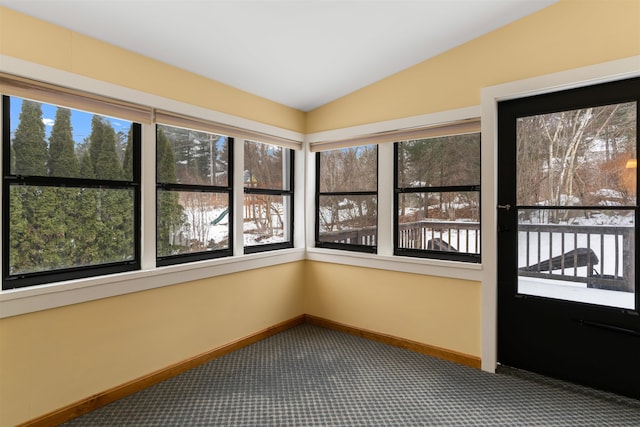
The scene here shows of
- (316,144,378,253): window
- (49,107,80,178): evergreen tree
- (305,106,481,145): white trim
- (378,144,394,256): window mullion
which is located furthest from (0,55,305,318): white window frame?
(378,144,394,256): window mullion

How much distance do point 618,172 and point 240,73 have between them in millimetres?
2905

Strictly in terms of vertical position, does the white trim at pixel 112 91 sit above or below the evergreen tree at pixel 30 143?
above

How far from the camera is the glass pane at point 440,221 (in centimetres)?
298

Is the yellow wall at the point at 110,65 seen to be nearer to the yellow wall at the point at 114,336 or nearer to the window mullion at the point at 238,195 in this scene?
the window mullion at the point at 238,195

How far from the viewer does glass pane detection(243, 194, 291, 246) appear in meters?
3.47

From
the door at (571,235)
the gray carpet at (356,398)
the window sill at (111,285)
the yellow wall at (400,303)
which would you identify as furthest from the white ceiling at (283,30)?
the gray carpet at (356,398)

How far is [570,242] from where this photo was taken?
8.38ft

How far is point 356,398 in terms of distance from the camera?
2.43 meters

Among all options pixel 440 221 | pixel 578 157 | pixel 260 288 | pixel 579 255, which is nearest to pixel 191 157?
pixel 260 288

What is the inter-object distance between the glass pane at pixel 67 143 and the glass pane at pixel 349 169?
1.99 metres

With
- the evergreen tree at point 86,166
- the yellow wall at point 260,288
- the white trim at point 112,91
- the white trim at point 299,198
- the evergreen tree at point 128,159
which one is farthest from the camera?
the white trim at point 299,198

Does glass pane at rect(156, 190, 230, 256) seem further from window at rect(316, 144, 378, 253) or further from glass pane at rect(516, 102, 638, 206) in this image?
glass pane at rect(516, 102, 638, 206)

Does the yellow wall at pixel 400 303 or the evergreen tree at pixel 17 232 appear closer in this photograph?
the evergreen tree at pixel 17 232

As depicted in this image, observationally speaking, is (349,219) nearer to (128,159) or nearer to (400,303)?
(400,303)
